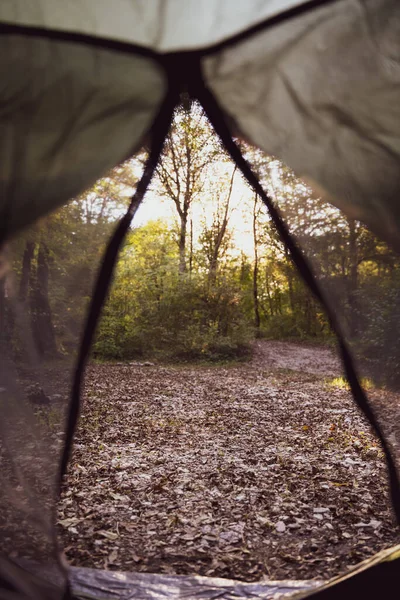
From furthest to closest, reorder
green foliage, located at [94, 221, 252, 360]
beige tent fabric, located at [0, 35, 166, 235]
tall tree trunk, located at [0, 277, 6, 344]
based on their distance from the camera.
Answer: green foliage, located at [94, 221, 252, 360]
tall tree trunk, located at [0, 277, 6, 344]
beige tent fabric, located at [0, 35, 166, 235]

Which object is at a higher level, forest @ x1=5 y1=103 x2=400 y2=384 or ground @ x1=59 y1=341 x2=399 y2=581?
forest @ x1=5 y1=103 x2=400 y2=384

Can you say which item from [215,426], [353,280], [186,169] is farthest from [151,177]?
[186,169]

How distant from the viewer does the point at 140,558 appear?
2.15 meters

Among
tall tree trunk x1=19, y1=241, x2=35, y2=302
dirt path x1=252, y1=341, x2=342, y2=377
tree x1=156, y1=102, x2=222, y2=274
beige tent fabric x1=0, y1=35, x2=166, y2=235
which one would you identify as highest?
tree x1=156, y1=102, x2=222, y2=274

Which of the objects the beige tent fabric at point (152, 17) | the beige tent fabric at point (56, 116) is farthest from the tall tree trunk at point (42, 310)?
the beige tent fabric at point (152, 17)

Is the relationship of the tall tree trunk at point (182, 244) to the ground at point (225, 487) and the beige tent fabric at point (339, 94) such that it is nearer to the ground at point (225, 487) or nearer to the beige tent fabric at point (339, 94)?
the ground at point (225, 487)

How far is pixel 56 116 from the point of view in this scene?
149 cm

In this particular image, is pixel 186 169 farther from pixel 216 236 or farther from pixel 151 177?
pixel 151 177

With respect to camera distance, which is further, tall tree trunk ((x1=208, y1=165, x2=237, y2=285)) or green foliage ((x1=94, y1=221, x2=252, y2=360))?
tall tree trunk ((x1=208, y1=165, x2=237, y2=285))

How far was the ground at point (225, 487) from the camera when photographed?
7.11 ft

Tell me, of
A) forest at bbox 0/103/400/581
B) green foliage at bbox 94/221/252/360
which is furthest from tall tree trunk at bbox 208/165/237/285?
forest at bbox 0/103/400/581

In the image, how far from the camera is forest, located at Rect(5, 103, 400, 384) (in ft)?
5.35

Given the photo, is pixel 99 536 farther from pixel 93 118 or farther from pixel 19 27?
pixel 19 27

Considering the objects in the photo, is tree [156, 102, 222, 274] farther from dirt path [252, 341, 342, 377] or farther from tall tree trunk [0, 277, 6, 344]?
tall tree trunk [0, 277, 6, 344]
